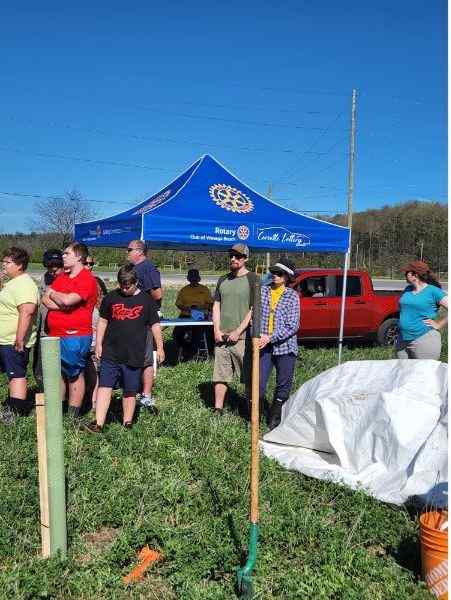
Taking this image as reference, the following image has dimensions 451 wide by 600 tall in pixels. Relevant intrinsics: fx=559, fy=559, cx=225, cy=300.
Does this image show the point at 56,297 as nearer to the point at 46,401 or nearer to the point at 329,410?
the point at 46,401

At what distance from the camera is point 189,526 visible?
139 inches

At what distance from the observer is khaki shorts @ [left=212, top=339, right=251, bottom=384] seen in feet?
19.3

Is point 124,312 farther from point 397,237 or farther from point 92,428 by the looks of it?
point 397,237

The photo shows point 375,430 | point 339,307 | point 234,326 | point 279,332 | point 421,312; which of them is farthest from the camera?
point 339,307

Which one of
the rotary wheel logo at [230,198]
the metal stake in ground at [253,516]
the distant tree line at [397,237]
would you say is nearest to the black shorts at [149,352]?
the metal stake in ground at [253,516]

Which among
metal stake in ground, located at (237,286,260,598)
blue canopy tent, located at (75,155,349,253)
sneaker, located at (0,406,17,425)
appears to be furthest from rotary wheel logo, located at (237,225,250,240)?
metal stake in ground, located at (237,286,260,598)

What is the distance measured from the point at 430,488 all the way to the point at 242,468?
1.45 m

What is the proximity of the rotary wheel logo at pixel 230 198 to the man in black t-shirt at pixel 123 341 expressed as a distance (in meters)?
3.34

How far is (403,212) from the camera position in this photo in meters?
77.5

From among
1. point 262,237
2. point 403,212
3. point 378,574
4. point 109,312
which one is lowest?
point 378,574

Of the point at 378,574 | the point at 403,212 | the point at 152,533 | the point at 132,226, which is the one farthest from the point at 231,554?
the point at 403,212

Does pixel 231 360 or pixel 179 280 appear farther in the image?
pixel 179 280

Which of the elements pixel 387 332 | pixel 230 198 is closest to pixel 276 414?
pixel 230 198

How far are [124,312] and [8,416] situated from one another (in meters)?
1.51
